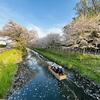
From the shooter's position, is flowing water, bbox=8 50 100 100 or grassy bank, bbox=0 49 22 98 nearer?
flowing water, bbox=8 50 100 100

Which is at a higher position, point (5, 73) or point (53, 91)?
point (5, 73)

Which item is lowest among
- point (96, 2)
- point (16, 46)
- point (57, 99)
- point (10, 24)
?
point (57, 99)

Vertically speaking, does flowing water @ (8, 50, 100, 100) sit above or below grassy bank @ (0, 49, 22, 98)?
below

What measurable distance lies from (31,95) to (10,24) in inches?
1266

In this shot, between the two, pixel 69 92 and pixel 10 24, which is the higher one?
pixel 10 24

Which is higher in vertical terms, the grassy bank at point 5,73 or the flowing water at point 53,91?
the grassy bank at point 5,73

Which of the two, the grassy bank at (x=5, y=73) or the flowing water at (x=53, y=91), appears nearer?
the flowing water at (x=53, y=91)

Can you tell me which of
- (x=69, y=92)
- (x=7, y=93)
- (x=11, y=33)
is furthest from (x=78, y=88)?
(x=11, y=33)

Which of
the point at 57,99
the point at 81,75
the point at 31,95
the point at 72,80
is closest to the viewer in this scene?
the point at 57,99

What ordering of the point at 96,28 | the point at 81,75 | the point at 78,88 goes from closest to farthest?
1. the point at 78,88
2. the point at 81,75
3. the point at 96,28

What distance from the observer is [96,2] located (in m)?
33.3

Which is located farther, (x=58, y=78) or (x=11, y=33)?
(x=11, y=33)

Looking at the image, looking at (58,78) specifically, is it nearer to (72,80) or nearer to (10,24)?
(72,80)

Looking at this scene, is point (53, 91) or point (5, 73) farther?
point (5, 73)
